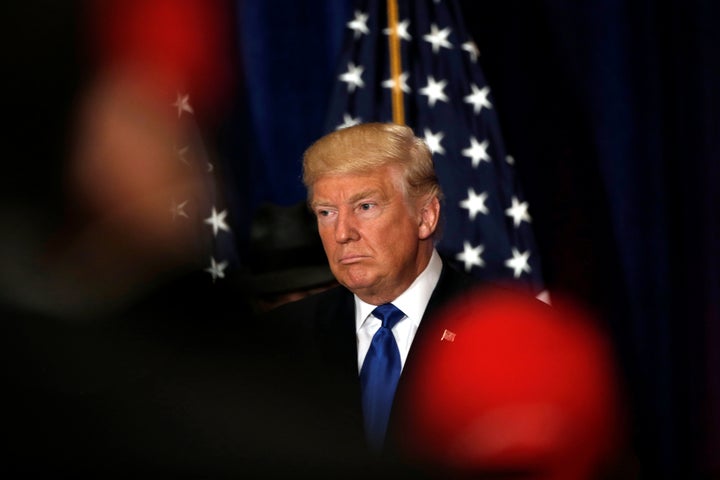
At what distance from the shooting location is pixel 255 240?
1863mm

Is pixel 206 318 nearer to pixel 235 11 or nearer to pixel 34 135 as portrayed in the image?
pixel 34 135

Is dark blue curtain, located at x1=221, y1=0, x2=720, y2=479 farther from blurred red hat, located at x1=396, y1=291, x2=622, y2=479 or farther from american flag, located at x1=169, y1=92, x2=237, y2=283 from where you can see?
blurred red hat, located at x1=396, y1=291, x2=622, y2=479

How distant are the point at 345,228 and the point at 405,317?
171mm

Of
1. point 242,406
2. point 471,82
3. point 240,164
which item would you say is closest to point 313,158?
point 242,406

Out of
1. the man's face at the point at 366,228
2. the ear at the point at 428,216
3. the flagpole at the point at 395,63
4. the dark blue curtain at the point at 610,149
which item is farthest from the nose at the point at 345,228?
the dark blue curtain at the point at 610,149

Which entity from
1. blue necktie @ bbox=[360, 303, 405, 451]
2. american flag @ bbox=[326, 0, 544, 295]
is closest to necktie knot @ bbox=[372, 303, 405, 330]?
blue necktie @ bbox=[360, 303, 405, 451]

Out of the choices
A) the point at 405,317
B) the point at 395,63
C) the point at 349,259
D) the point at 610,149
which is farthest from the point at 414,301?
the point at 610,149

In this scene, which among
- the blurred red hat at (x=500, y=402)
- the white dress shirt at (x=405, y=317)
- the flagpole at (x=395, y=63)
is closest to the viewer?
the blurred red hat at (x=500, y=402)

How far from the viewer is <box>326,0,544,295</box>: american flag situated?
198 centimetres

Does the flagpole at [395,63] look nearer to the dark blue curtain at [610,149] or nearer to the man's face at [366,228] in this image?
the dark blue curtain at [610,149]

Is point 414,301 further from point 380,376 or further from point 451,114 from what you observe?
point 451,114

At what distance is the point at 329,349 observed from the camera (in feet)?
3.81

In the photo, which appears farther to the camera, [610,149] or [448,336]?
[610,149]

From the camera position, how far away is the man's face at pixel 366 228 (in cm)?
108
